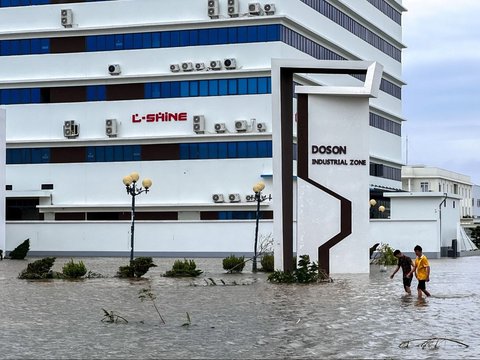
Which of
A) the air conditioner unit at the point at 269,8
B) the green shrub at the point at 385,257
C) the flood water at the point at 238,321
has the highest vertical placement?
the air conditioner unit at the point at 269,8

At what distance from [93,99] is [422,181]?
71.6 metres

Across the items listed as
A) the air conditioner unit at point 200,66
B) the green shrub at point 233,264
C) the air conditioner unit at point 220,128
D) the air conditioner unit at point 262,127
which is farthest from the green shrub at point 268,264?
the air conditioner unit at point 200,66

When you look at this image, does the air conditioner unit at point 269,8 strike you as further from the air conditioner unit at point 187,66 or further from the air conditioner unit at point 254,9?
the air conditioner unit at point 187,66

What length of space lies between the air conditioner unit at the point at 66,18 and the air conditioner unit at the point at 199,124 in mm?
10258

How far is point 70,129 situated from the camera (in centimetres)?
5662

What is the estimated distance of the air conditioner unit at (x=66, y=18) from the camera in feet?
187

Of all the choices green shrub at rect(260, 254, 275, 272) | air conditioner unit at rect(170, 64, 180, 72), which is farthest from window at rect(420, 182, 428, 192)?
green shrub at rect(260, 254, 275, 272)

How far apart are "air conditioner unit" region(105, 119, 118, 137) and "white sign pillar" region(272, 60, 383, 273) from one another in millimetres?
25724

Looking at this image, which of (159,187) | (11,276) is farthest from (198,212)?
(11,276)

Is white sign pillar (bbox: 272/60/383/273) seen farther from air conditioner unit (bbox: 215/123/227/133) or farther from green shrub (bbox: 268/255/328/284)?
air conditioner unit (bbox: 215/123/227/133)

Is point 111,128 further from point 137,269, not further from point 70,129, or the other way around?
point 137,269

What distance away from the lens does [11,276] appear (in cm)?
3369

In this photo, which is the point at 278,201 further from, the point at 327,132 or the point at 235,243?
the point at 235,243

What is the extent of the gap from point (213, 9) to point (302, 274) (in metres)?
29.2
